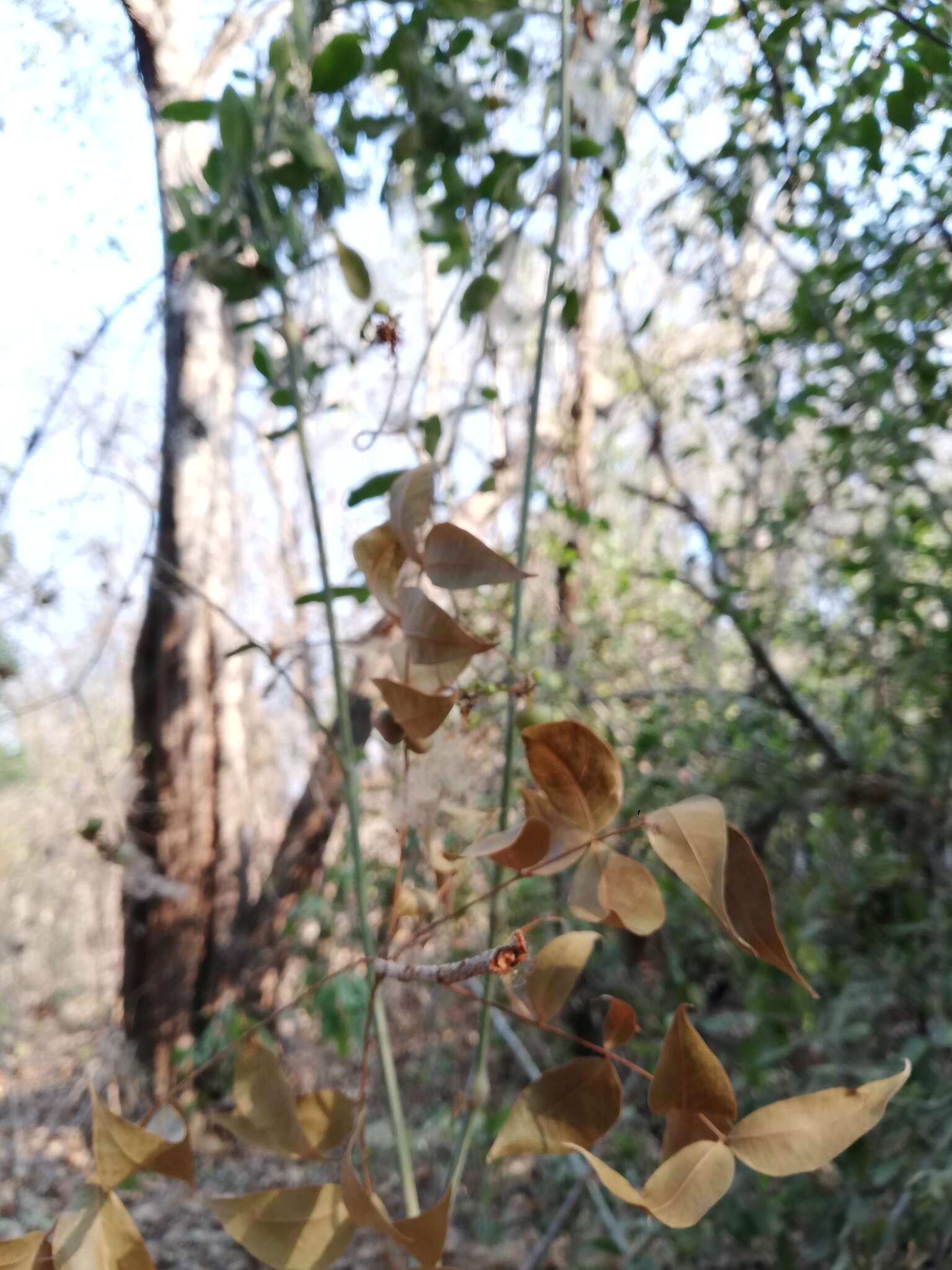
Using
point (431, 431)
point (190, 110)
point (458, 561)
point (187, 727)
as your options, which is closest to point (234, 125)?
point (190, 110)

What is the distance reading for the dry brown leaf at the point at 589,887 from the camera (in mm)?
254

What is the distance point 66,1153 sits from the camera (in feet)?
4.14

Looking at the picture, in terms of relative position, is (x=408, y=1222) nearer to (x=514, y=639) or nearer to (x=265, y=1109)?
(x=265, y=1109)

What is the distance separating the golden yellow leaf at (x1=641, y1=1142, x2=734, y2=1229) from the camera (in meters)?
0.22

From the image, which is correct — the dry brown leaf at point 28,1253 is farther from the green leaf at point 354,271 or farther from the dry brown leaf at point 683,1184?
the green leaf at point 354,271

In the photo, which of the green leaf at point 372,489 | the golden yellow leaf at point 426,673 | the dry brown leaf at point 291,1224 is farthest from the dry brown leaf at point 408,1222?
the green leaf at point 372,489

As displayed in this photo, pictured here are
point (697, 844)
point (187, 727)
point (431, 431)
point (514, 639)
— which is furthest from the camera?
point (187, 727)

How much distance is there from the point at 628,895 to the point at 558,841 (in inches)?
1.0

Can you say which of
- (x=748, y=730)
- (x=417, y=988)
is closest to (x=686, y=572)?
(x=748, y=730)

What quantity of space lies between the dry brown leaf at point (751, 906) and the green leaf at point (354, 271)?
0.28 metres

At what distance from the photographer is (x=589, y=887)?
260mm

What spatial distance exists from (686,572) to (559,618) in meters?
0.24

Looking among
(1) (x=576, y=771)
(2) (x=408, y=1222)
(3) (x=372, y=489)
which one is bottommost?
(2) (x=408, y=1222)

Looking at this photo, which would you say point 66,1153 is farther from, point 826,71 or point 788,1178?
point 826,71
